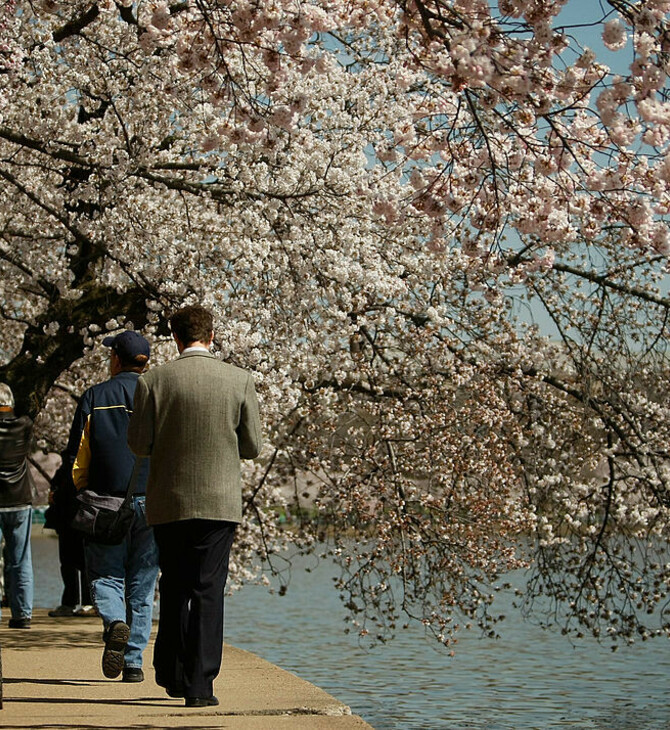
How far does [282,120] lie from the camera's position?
Answer: 6.45 metres

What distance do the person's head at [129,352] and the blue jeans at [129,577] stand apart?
2.70ft

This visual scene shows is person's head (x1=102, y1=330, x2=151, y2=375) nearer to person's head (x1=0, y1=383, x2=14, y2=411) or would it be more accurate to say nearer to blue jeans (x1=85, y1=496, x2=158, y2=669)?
blue jeans (x1=85, y1=496, x2=158, y2=669)

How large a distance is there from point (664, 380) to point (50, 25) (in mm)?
6518

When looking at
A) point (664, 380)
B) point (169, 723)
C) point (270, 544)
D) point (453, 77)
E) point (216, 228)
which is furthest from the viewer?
point (270, 544)

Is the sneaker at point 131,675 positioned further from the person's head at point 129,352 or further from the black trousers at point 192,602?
the person's head at point 129,352

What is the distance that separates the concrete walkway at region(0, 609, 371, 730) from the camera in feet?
17.9

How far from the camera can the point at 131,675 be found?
671 centimetres

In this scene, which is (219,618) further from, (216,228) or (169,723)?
(216,228)

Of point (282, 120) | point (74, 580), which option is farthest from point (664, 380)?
point (282, 120)

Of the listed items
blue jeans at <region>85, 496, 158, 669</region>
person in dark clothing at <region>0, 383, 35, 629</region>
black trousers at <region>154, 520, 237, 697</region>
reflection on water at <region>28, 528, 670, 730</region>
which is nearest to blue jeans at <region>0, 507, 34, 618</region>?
person in dark clothing at <region>0, 383, 35, 629</region>

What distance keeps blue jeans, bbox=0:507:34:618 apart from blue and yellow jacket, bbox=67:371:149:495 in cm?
277

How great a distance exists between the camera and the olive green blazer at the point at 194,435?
5469 millimetres

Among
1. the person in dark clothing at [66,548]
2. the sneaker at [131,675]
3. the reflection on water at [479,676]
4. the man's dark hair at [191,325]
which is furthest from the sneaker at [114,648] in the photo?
the person in dark clothing at [66,548]

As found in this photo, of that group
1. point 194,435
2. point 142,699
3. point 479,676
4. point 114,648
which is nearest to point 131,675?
point 114,648
